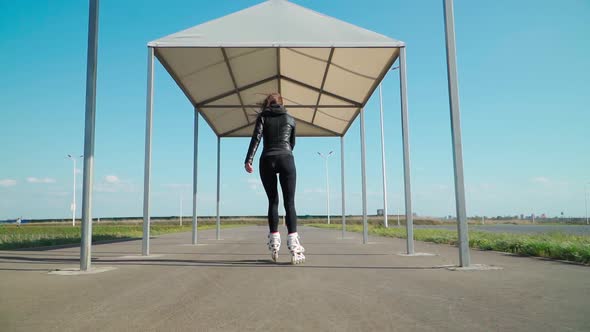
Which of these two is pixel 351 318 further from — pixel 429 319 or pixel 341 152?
pixel 341 152

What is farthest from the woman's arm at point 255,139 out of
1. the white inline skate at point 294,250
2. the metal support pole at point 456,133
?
the metal support pole at point 456,133

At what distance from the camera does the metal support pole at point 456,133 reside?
5332 millimetres

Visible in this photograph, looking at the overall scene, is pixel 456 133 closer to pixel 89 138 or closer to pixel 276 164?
pixel 276 164

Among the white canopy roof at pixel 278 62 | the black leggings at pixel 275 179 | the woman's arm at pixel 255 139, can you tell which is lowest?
the black leggings at pixel 275 179

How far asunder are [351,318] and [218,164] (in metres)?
10.9

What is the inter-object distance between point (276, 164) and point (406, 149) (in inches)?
117

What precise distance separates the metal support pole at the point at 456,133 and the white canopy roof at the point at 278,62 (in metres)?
1.65

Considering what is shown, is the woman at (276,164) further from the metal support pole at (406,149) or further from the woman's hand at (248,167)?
the metal support pole at (406,149)

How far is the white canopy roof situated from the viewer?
7312 millimetres

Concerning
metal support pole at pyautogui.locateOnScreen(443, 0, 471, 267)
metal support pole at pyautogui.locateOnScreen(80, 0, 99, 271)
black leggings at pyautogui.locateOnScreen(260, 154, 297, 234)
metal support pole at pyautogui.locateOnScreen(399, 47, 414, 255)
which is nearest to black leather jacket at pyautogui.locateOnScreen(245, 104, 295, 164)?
black leggings at pyautogui.locateOnScreen(260, 154, 297, 234)

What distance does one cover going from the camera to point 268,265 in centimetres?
569

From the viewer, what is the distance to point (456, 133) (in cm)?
553

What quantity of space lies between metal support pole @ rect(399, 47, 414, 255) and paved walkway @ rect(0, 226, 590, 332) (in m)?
2.33

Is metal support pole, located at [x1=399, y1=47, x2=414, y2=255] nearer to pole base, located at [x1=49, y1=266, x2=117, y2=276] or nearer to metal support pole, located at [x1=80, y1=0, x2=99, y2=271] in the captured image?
pole base, located at [x1=49, y1=266, x2=117, y2=276]
